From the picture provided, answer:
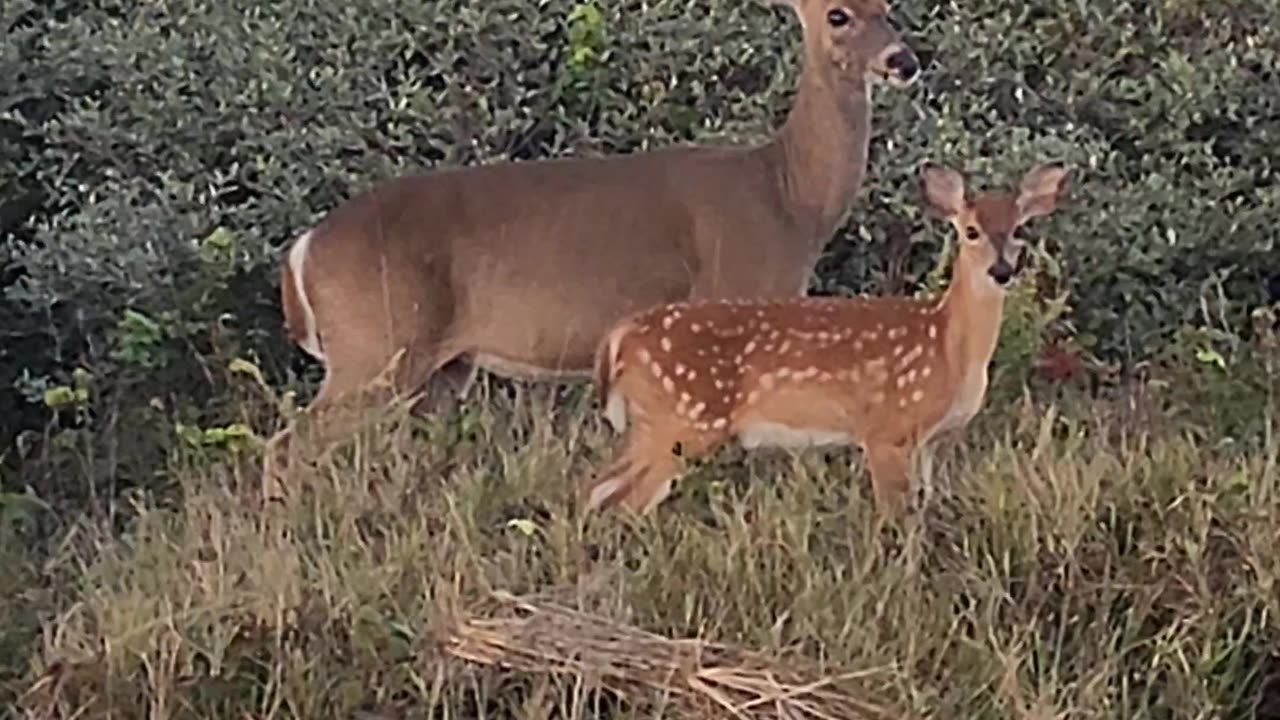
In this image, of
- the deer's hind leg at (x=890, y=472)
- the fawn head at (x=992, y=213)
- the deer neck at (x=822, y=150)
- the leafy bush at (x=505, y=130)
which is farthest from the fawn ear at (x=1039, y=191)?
the leafy bush at (x=505, y=130)

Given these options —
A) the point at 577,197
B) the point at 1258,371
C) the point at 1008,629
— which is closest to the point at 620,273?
the point at 577,197

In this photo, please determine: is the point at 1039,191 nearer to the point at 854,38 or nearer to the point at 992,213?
the point at 992,213

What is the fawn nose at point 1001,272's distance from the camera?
6.11 m

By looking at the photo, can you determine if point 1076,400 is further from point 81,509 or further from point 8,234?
point 8,234

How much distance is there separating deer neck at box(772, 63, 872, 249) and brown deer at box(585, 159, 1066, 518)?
1.25 meters

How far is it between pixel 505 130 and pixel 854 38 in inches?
73.7

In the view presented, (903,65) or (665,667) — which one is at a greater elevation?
(903,65)

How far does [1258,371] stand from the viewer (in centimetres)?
707

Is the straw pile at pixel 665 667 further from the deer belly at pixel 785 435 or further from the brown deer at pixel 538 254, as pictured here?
the brown deer at pixel 538 254

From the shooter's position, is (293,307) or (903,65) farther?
(903,65)

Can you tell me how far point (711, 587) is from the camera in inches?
217

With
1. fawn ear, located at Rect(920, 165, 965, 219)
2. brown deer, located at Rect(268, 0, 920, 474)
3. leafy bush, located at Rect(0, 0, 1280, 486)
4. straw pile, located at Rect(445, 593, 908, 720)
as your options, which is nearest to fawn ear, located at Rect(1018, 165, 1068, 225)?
fawn ear, located at Rect(920, 165, 965, 219)

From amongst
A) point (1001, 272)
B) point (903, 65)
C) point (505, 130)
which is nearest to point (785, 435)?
point (1001, 272)

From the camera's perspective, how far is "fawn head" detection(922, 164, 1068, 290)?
617 cm
